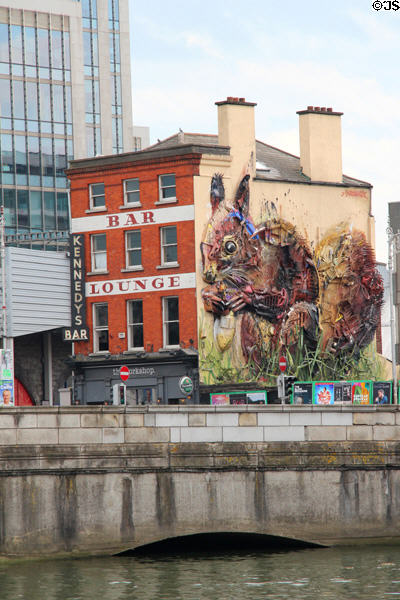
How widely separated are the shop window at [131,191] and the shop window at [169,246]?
232 centimetres

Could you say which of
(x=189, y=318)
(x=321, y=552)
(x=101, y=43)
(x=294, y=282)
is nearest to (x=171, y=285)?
(x=189, y=318)

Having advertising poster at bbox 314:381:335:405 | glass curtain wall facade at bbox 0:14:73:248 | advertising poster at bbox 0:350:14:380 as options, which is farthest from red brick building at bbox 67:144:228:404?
glass curtain wall facade at bbox 0:14:73:248

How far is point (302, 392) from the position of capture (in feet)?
202

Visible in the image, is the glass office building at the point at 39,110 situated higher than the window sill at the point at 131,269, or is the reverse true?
the glass office building at the point at 39,110

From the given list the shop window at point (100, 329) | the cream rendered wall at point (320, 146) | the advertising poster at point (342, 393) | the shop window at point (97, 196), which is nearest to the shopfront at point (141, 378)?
the shop window at point (100, 329)

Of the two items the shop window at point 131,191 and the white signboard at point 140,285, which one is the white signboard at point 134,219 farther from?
the white signboard at point 140,285

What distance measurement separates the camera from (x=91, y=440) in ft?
120

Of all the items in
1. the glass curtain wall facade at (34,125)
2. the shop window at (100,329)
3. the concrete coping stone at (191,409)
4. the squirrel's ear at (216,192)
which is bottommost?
the concrete coping stone at (191,409)

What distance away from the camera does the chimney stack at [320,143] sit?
77.1 m

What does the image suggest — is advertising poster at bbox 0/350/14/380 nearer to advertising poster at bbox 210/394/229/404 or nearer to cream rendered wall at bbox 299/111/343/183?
advertising poster at bbox 210/394/229/404

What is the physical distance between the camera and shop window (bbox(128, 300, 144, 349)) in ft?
236

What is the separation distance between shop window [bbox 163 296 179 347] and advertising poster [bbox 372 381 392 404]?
12.2 metres

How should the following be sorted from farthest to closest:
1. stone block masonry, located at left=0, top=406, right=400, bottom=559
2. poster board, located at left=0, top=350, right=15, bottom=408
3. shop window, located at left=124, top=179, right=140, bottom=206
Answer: shop window, located at left=124, top=179, right=140, bottom=206 < poster board, located at left=0, top=350, right=15, bottom=408 < stone block masonry, located at left=0, top=406, right=400, bottom=559

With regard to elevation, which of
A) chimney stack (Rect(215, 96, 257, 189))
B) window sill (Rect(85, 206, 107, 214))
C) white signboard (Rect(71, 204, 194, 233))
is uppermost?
chimney stack (Rect(215, 96, 257, 189))
